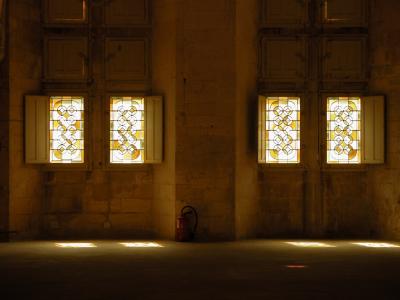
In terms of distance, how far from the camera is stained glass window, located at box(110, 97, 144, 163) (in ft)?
44.9

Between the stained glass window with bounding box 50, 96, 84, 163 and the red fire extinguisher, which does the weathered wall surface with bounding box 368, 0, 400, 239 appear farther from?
the stained glass window with bounding box 50, 96, 84, 163

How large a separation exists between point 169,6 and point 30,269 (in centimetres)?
588

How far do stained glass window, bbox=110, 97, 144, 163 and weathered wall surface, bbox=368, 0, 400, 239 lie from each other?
448cm

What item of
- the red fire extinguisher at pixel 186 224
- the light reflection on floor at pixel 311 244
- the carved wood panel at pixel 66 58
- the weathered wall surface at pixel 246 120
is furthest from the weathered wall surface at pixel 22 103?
the light reflection on floor at pixel 311 244

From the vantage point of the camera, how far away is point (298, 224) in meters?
13.8

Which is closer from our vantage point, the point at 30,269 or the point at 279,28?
the point at 30,269

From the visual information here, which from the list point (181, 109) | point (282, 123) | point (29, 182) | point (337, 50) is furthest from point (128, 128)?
point (337, 50)

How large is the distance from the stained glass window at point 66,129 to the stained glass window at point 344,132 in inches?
189

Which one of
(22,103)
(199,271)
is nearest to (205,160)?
(22,103)

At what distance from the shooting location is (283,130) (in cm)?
1383

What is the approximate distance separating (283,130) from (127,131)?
9.82 feet

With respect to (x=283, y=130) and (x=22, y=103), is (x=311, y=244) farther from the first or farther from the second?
(x=22, y=103)

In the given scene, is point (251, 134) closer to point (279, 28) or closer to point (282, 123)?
Result: point (282, 123)

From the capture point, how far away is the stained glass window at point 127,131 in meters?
13.7
